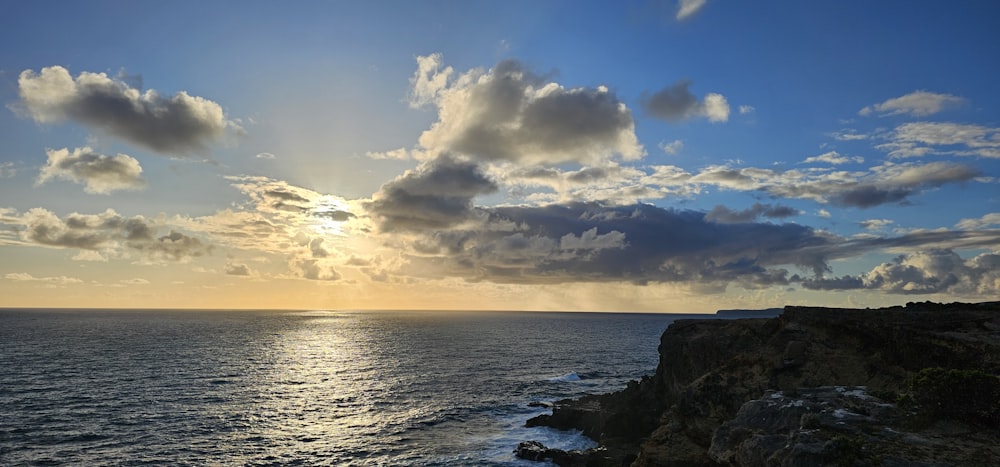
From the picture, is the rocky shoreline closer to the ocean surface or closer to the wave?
the ocean surface

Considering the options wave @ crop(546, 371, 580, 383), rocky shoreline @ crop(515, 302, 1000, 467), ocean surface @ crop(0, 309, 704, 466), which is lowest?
wave @ crop(546, 371, 580, 383)

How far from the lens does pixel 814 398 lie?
28.9 m

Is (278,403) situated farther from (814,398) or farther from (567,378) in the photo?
(814,398)

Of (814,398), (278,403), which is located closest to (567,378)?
(278,403)

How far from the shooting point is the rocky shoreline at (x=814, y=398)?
2323 cm

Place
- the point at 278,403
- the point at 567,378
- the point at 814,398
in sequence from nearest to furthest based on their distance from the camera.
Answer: the point at 814,398, the point at 278,403, the point at 567,378

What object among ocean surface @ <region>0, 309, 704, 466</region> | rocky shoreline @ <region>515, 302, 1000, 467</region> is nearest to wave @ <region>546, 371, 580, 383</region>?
ocean surface @ <region>0, 309, 704, 466</region>

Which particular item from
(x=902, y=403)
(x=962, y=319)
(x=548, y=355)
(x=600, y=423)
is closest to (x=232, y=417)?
(x=600, y=423)

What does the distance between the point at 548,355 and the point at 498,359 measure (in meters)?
19.6

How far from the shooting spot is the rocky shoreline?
23.2m

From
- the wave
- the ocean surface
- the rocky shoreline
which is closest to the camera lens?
the rocky shoreline

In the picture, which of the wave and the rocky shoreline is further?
the wave

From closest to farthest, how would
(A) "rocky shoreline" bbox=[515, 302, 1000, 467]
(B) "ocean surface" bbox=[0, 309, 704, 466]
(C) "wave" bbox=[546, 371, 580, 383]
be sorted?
(A) "rocky shoreline" bbox=[515, 302, 1000, 467], (B) "ocean surface" bbox=[0, 309, 704, 466], (C) "wave" bbox=[546, 371, 580, 383]

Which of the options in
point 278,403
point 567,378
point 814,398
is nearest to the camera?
point 814,398
